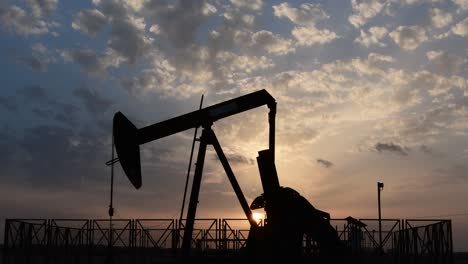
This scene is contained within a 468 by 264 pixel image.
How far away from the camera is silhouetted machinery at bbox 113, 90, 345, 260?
16453mm

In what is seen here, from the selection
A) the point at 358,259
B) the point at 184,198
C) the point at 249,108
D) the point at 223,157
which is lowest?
the point at 358,259

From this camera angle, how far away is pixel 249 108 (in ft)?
61.0

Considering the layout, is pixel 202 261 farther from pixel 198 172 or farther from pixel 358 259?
pixel 358 259

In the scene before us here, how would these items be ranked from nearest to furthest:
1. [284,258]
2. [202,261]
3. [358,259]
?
[284,258]
[202,261]
[358,259]

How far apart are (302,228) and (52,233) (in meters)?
21.1

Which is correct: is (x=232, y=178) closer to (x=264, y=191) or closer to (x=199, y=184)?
(x=199, y=184)

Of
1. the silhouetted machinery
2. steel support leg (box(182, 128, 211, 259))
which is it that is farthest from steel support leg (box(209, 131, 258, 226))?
steel support leg (box(182, 128, 211, 259))

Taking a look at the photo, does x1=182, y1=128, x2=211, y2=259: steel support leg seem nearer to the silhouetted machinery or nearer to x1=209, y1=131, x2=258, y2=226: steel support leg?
the silhouetted machinery

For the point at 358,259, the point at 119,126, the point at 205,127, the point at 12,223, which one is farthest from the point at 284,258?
the point at 12,223

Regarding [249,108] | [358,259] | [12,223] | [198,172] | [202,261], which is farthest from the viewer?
[12,223]

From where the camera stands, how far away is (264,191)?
1673 cm

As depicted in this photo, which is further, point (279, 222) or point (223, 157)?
point (223, 157)

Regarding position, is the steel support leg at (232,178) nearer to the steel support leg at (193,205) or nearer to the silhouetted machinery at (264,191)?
the silhouetted machinery at (264,191)

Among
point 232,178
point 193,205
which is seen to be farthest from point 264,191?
point 193,205
